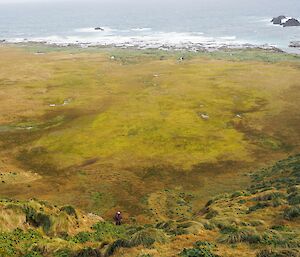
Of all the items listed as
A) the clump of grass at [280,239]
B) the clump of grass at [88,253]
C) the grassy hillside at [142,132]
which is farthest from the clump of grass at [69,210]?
the clump of grass at [280,239]

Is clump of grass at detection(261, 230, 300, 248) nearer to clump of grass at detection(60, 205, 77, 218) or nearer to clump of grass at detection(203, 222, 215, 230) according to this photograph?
clump of grass at detection(203, 222, 215, 230)

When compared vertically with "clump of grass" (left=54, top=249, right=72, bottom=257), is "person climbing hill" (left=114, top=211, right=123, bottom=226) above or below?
below

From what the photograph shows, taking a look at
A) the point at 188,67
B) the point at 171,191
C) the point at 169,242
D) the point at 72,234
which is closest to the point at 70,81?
the point at 188,67

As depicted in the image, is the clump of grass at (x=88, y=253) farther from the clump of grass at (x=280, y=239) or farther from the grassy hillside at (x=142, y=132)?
the grassy hillside at (x=142, y=132)

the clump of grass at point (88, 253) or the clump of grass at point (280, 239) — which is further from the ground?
the clump of grass at point (280, 239)

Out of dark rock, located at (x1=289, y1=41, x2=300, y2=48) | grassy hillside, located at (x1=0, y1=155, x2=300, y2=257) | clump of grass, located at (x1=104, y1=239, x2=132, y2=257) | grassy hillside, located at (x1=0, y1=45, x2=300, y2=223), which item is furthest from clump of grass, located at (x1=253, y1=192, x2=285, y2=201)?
dark rock, located at (x1=289, y1=41, x2=300, y2=48)

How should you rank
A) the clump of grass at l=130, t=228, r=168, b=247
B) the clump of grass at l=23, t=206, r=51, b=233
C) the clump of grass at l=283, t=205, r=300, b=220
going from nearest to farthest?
the clump of grass at l=130, t=228, r=168, b=247 → the clump of grass at l=283, t=205, r=300, b=220 → the clump of grass at l=23, t=206, r=51, b=233

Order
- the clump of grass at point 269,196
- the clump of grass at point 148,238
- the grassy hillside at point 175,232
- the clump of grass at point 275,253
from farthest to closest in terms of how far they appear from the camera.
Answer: the clump of grass at point 269,196 < the clump of grass at point 148,238 < the grassy hillside at point 175,232 < the clump of grass at point 275,253

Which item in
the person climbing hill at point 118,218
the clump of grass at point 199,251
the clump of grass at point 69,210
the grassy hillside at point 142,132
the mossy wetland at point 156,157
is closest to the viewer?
the clump of grass at point 199,251
